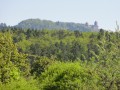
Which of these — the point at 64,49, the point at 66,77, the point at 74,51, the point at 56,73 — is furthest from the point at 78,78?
the point at 64,49

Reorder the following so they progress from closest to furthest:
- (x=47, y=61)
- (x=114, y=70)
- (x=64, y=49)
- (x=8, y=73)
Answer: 1. (x=114, y=70)
2. (x=8, y=73)
3. (x=47, y=61)
4. (x=64, y=49)

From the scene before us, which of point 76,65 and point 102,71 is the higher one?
point 102,71

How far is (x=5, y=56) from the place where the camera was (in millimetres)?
54406

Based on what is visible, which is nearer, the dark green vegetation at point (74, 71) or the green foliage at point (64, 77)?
the dark green vegetation at point (74, 71)

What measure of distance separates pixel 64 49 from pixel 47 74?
12976 centimetres

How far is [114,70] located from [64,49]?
163895 millimetres

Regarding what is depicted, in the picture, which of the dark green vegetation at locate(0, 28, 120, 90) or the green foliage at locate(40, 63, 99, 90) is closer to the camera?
the dark green vegetation at locate(0, 28, 120, 90)

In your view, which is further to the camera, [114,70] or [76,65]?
[76,65]

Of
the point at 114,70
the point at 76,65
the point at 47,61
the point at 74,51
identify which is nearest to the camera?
the point at 114,70

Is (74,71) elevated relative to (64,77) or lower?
elevated

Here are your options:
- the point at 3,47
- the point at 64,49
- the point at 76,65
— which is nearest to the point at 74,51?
the point at 64,49

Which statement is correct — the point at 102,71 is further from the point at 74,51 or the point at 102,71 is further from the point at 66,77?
the point at 74,51

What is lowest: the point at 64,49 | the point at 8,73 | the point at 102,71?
the point at 64,49

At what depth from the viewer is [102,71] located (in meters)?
15.2
